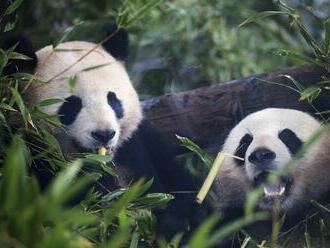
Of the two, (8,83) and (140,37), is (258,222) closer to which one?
(8,83)

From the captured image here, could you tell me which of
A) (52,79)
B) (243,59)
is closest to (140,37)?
(243,59)

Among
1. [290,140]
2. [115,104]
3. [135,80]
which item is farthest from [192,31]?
[290,140]

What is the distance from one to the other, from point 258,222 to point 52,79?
1.95 feet

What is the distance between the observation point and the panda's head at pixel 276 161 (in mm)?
1763

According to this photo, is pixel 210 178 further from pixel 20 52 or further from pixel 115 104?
pixel 20 52

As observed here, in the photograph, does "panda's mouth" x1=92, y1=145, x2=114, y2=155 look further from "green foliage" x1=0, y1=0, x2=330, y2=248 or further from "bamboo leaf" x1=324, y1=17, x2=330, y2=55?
"bamboo leaf" x1=324, y1=17, x2=330, y2=55

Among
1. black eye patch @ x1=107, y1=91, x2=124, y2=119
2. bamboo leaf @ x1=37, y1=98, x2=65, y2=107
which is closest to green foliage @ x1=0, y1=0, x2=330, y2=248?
bamboo leaf @ x1=37, y1=98, x2=65, y2=107

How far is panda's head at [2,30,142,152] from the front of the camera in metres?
1.80

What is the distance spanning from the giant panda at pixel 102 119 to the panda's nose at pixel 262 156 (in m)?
0.19

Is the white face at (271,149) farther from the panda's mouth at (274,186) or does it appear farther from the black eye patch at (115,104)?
the black eye patch at (115,104)

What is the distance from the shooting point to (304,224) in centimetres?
176

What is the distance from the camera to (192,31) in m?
3.17

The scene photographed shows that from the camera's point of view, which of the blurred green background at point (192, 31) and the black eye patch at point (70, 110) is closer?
the black eye patch at point (70, 110)

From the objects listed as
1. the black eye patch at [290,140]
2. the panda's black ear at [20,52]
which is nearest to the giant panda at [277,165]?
the black eye patch at [290,140]
